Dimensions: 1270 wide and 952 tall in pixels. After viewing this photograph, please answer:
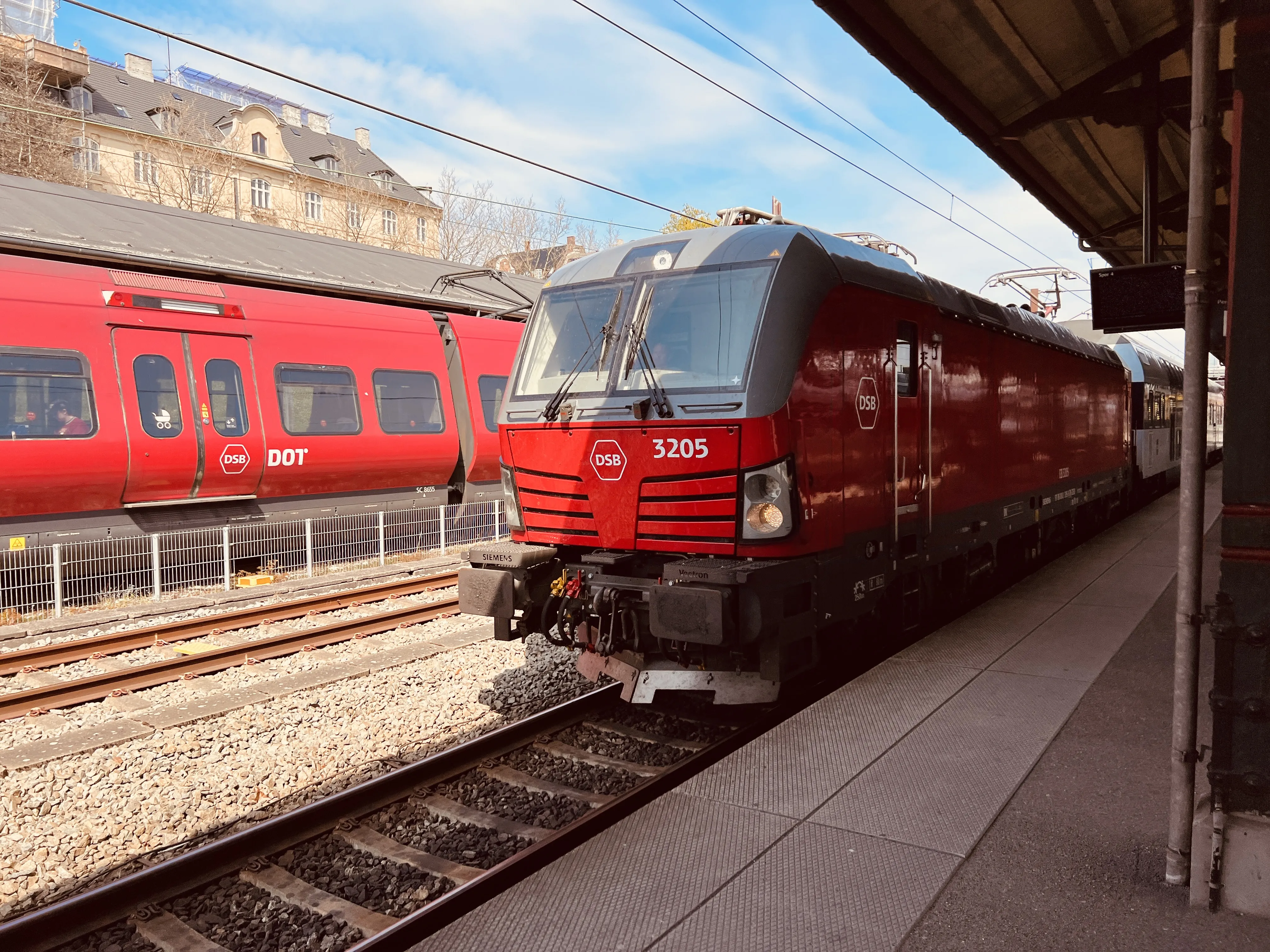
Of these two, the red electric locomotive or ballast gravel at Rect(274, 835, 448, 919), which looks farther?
the red electric locomotive

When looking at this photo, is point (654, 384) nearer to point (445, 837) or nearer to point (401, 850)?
point (445, 837)

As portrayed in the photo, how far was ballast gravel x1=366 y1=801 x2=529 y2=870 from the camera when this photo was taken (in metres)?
4.53

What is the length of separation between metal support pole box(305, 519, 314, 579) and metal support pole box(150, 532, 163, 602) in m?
1.84

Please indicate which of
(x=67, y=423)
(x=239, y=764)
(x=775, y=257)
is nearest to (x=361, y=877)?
(x=239, y=764)

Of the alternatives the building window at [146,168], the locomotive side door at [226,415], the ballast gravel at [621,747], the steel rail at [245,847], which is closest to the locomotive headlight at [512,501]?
the steel rail at [245,847]

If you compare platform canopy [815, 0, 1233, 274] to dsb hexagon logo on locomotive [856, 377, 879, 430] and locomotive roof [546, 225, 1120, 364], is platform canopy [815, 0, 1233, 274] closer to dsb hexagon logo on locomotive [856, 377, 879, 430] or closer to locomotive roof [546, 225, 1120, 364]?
locomotive roof [546, 225, 1120, 364]

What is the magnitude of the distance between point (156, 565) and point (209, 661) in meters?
3.24

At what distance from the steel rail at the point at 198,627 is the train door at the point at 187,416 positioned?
1.90m

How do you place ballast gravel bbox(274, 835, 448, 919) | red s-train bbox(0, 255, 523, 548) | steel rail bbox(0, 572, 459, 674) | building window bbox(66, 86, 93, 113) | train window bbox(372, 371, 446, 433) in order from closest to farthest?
ballast gravel bbox(274, 835, 448, 919) < steel rail bbox(0, 572, 459, 674) < red s-train bbox(0, 255, 523, 548) < train window bbox(372, 371, 446, 433) < building window bbox(66, 86, 93, 113)

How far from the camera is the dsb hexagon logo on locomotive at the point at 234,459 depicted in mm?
11453

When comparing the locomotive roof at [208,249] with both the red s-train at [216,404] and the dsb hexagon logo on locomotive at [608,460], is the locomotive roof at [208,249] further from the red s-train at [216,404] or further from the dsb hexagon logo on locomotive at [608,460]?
the dsb hexagon logo on locomotive at [608,460]

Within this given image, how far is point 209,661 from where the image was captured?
7.96 m

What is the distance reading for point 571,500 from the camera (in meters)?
5.96

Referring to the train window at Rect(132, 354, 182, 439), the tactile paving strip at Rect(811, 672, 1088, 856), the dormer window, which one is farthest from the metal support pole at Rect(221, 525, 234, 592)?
the dormer window
